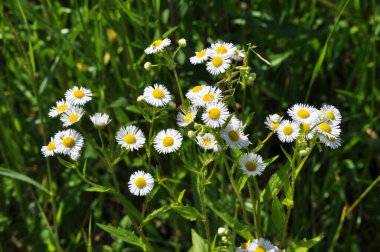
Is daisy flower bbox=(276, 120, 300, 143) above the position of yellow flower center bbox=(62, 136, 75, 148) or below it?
above

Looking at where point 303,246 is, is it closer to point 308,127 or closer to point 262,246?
point 262,246

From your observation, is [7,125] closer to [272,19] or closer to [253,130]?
[253,130]

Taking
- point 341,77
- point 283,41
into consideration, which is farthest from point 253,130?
point 341,77

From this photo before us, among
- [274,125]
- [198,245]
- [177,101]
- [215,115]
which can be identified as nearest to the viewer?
[215,115]

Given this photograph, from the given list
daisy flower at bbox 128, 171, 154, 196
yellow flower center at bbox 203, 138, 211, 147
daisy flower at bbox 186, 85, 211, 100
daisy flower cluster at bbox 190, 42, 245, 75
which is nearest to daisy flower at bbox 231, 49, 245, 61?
daisy flower cluster at bbox 190, 42, 245, 75

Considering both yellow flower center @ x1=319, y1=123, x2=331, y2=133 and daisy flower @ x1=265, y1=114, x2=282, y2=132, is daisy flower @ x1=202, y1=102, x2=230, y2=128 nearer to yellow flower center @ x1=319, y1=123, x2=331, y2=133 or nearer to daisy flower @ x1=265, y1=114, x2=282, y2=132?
daisy flower @ x1=265, y1=114, x2=282, y2=132

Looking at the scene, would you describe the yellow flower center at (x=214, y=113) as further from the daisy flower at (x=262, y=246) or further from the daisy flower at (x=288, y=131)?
the daisy flower at (x=262, y=246)

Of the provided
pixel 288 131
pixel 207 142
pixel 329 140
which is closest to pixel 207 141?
pixel 207 142
